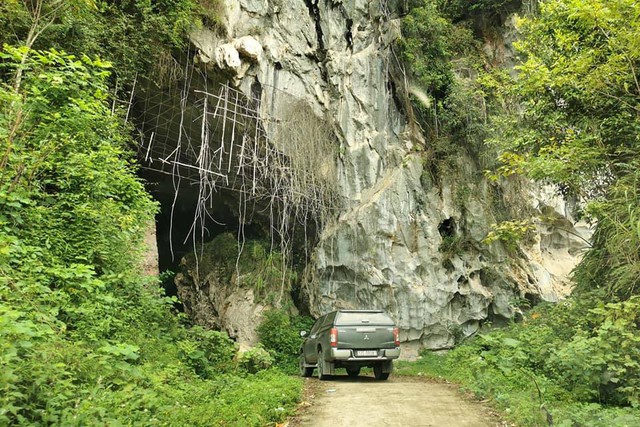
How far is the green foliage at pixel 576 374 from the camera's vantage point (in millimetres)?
5614

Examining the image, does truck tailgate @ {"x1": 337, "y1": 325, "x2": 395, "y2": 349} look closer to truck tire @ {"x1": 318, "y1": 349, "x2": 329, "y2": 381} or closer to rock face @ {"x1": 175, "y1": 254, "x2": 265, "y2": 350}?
truck tire @ {"x1": 318, "y1": 349, "x2": 329, "y2": 381}

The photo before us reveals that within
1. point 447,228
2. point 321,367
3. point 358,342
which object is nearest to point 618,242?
point 358,342

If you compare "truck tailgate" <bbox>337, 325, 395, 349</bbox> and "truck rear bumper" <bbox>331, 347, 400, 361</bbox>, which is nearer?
"truck rear bumper" <bbox>331, 347, 400, 361</bbox>

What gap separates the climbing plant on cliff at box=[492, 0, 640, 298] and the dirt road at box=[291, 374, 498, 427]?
341cm

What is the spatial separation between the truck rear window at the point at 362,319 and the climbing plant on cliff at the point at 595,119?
4160mm

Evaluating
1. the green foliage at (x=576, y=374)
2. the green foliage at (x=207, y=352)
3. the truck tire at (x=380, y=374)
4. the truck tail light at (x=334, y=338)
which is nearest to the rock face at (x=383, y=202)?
the truck tire at (x=380, y=374)

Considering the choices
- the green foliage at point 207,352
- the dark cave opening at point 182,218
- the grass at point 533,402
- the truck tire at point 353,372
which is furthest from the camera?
the dark cave opening at point 182,218

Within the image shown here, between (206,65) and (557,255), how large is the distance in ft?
56.6

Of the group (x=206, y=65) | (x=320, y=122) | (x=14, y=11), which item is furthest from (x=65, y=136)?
(x=320, y=122)

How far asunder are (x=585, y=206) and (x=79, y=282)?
9476 mm

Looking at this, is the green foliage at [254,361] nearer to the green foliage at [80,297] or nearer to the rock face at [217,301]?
the green foliage at [80,297]

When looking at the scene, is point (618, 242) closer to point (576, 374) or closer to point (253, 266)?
point (576, 374)

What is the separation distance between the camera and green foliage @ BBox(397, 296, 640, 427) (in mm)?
5614

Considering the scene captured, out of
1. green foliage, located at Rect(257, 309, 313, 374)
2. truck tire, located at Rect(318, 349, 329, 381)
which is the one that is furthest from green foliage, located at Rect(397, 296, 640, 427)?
green foliage, located at Rect(257, 309, 313, 374)
